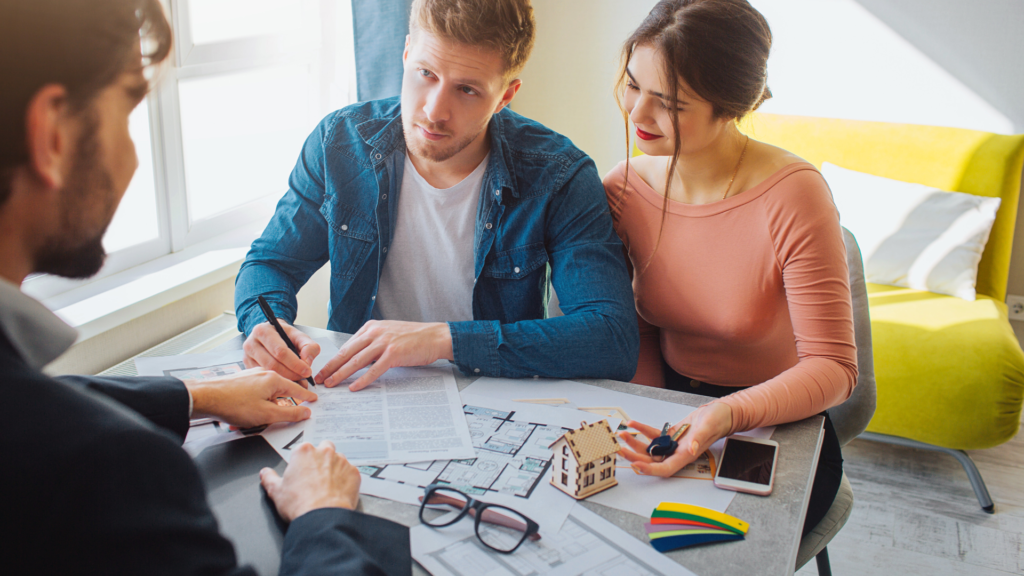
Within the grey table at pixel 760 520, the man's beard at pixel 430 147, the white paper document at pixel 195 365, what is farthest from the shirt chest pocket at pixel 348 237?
the grey table at pixel 760 520

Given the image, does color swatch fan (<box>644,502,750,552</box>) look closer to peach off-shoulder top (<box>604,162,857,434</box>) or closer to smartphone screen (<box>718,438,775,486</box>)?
smartphone screen (<box>718,438,775,486</box>)

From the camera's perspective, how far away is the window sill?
1501 mm

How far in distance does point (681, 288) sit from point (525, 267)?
31 centimetres

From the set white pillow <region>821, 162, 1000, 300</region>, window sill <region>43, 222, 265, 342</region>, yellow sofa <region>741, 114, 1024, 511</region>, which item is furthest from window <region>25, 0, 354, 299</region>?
white pillow <region>821, 162, 1000, 300</region>

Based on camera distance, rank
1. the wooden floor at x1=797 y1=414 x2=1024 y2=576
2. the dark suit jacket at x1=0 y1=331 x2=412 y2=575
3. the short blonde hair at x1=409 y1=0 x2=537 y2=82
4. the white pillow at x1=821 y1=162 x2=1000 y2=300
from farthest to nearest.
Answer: the white pillow at x1=821 y1=162 x2=1000 y2=300 → the wooden floor at x1=797 y1=414 x2=1024 y2=576 → the short blonde hair at x1=409 y1=0 x2=537 y2=82 → the dark suit jacket at x1=0 y1=331 x2=412 y2=575

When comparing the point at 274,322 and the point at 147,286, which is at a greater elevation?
the point at 274,322

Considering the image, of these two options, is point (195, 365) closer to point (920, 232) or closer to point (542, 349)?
point (542, 349)

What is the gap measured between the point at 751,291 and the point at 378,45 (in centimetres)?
153

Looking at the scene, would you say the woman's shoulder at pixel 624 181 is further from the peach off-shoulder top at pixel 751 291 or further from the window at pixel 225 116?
the window at pixel 225 116

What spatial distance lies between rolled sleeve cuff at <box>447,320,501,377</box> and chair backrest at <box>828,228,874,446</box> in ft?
2.22

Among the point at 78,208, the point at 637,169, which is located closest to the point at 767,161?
the point at 637,169

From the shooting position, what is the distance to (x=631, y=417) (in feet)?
3.36

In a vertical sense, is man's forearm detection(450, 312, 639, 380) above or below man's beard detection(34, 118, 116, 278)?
below

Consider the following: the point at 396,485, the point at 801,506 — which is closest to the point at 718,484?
the point at 801,506
